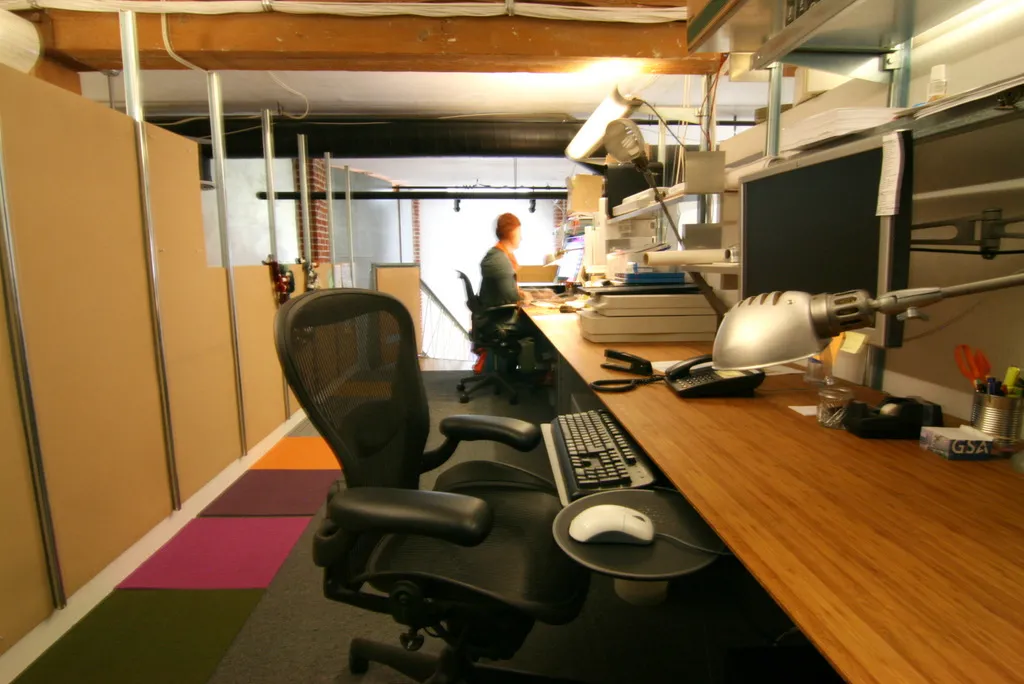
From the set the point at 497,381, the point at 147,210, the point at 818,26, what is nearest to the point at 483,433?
the point at 818,26

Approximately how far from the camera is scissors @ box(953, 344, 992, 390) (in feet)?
3.41

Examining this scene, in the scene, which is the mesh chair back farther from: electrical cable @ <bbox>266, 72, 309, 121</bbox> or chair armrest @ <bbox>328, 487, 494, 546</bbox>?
electrical cable @ <bbox>266, 72, 309, 121</bbox>

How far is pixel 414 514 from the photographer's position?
95cm

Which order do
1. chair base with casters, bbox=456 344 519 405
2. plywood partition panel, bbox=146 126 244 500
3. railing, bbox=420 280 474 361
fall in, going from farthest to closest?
railing, bbox=420 280 474 361
chair base with casters, bbox=456 344 519 405
plywood partition panel, bbox=146 126 244 500

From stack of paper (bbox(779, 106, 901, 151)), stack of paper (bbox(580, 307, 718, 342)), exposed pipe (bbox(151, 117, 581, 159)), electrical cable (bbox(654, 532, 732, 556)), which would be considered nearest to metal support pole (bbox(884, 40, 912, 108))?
stack of paper (bbox(779, 106, 901, 151))

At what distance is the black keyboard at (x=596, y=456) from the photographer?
1069 mm

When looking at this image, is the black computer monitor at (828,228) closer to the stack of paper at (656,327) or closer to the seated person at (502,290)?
the stack of paper at (656,327)

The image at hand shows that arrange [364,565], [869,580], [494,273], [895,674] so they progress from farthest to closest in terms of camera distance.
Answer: [494,273], [364,565], [869,580], [895,674]

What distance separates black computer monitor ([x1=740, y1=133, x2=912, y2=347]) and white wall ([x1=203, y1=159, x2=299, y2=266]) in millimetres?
4756

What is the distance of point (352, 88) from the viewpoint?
14.7 feet

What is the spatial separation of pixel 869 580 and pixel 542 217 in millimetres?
9736

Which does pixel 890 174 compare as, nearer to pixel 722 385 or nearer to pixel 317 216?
pixel 722 385

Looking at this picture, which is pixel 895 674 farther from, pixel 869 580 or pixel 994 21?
pixel 994 21

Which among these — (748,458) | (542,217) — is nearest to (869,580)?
(748,458)
